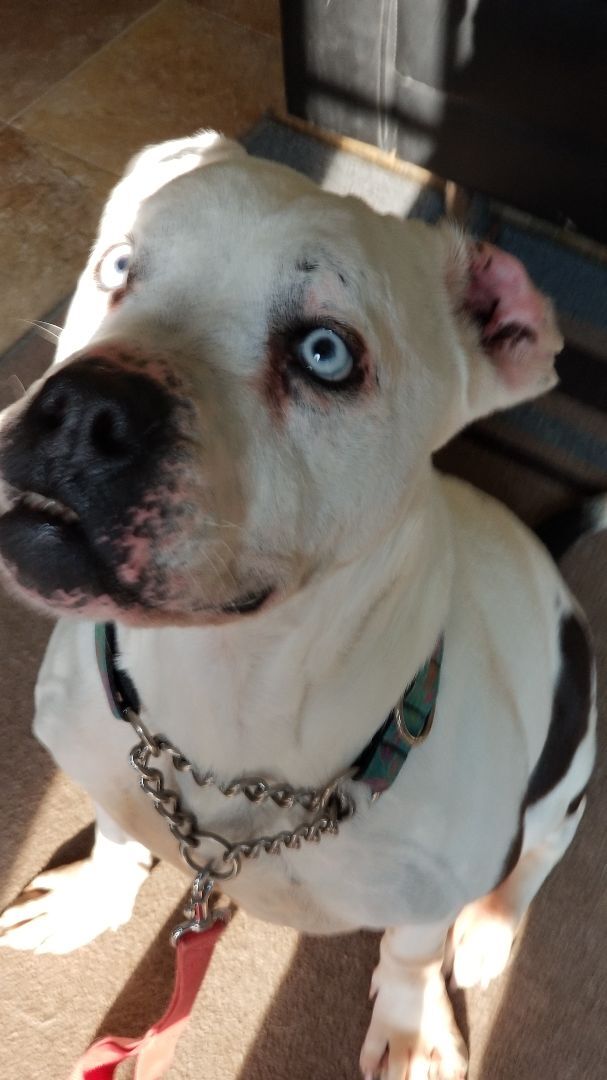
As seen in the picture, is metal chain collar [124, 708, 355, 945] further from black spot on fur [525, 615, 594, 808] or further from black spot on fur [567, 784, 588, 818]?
black spot on fur [567, 784, 588, 818]

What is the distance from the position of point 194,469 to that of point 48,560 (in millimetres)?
184

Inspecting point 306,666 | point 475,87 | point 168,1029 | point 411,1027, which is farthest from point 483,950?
point 475,87

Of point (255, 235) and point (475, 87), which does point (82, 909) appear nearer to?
point (255, 235)

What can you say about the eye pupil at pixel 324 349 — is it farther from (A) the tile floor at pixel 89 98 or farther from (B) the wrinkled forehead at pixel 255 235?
(A) the tile floor at pixel 89 98

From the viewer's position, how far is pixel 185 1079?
70.0 inches

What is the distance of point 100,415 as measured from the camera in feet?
2.90

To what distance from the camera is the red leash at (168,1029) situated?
146 cm

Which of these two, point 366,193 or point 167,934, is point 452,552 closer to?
point 167,934

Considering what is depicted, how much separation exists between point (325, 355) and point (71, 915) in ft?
4.42

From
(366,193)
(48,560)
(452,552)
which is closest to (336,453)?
(48,560)

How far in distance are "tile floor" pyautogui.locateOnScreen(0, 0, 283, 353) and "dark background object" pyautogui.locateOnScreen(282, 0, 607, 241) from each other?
1.80ft

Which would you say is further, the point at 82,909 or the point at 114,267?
the point at 82,909

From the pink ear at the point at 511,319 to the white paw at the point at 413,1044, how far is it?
1.16m

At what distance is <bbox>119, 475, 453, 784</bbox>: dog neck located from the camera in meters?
1.21
